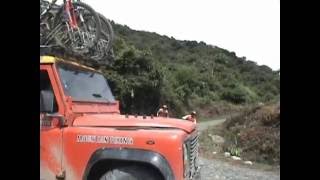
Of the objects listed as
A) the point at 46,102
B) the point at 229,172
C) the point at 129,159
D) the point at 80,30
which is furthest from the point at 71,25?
the point at 229,172

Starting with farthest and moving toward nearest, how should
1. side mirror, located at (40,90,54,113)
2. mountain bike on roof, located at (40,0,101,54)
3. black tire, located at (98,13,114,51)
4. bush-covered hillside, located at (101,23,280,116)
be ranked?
bush-covered hillside, located at (101,23,280,116) → black tire, located at (98,13,114,51) → mountain bike on roof, located at (40,0,101,54) → side mirror, located at (40,90,54,113)

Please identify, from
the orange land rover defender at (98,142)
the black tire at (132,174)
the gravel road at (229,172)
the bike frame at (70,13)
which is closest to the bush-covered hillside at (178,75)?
the gravel road at (229,172)

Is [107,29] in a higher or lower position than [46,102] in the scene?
higher

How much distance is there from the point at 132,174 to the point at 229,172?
6.47 metres

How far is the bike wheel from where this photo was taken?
18.6ft

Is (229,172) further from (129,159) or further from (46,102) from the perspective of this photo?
(46,102)

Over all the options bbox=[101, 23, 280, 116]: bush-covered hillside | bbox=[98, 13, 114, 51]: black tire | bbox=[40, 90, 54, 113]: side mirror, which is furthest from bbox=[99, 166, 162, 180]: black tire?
bbox=[101, 23, 280, 116]: bush-covered hillside

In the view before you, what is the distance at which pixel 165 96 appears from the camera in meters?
25.7

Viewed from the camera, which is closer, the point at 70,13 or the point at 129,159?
the point at 129,159

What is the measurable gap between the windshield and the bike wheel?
365 mm

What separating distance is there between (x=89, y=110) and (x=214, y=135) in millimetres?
12782

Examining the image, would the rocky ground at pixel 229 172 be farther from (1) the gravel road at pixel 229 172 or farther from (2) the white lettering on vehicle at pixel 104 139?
(2) the white lettering on vehicle at pixel 104 139

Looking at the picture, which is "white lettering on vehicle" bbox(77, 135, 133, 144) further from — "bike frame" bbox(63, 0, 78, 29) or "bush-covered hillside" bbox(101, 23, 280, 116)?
"bush-covered hillside" bbox(101, 23, 280, 116)

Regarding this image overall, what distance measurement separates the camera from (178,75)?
34750mm
